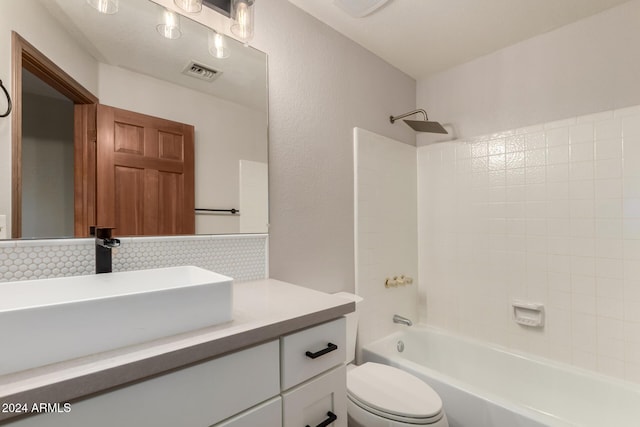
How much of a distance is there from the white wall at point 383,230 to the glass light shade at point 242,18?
0.86m

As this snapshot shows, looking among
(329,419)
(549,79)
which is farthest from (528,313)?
(329,419)

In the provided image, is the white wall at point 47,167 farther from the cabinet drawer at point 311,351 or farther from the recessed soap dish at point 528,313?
the recessed soap dish at point 528,313

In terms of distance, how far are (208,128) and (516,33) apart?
6.35 ft

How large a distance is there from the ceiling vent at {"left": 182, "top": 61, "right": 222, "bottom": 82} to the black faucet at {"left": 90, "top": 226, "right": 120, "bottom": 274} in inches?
27.6

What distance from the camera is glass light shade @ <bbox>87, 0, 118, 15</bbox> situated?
1015mm

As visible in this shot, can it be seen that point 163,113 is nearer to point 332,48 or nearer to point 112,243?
point 112,243

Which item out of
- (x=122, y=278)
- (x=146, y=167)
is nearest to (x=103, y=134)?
(x=146, y=167)

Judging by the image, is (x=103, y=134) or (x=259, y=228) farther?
(x=259, y=228)

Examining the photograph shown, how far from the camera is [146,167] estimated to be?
111cm

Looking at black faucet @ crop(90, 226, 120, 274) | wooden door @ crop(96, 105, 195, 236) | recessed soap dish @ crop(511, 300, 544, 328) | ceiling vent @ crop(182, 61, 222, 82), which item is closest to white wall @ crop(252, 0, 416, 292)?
ceiling vent @ crop(182, 61, 222, 82)

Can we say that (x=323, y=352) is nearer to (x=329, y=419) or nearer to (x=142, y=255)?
(x=329, y=419)

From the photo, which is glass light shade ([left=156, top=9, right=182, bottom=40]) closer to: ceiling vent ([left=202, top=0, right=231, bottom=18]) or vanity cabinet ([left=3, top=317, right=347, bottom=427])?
ceiling vent ([left=202, top=0, right=231, bottom=18])

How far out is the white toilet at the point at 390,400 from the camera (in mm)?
1223

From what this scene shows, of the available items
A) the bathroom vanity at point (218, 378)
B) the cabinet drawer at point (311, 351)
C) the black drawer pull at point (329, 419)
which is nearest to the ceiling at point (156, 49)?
the bathroom vanity at point (218, 378)
